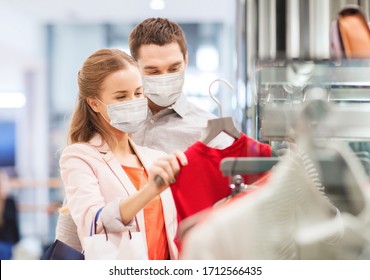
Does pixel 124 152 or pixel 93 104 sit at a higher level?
pixel 93 104

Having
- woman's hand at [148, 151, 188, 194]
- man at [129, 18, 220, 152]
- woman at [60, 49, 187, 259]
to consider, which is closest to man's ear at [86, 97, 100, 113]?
woman at [60, 49, 187, 259]

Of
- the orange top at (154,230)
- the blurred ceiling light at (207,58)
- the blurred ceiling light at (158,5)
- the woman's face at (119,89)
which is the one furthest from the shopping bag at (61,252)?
the blurred ceiling light at (158,5)

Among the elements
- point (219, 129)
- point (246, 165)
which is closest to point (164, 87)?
point (219, 129)

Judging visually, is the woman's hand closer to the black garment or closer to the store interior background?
the store interior background

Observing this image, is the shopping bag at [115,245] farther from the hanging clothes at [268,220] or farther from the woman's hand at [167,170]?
the hanging clothes at [268,220]

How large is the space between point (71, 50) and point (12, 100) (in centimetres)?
25

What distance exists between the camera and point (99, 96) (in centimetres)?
144

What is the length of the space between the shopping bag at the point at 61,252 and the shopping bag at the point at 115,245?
0.03 meters

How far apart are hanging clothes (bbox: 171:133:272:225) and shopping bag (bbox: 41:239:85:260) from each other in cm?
32

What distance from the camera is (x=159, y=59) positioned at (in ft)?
4.79

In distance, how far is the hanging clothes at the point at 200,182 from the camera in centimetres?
128

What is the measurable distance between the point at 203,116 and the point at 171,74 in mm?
150

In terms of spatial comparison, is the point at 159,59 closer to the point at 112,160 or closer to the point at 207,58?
the point at 207,58
